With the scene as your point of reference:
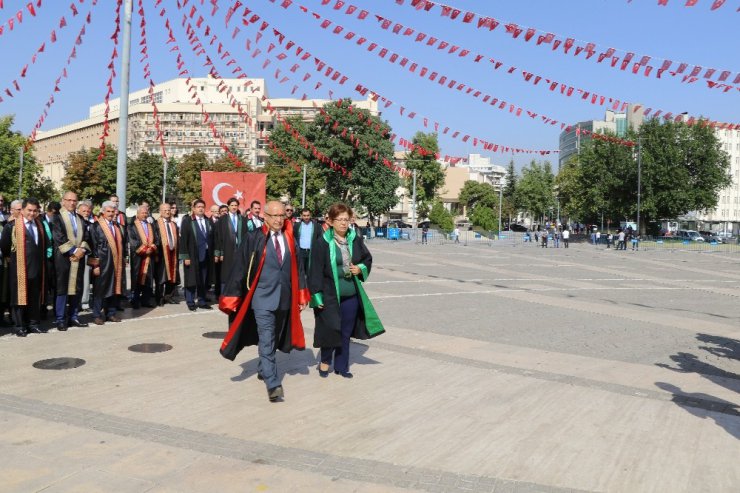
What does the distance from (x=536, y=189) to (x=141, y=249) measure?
320 ft

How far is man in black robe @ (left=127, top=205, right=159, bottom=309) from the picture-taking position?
1133 cm

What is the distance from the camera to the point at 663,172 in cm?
5706

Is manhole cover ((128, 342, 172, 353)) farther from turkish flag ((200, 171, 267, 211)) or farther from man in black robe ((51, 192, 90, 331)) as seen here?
turkish flag ((200, 171, 267, 211))

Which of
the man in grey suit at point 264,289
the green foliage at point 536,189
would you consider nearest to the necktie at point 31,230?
the man in grey suit at point 264,289

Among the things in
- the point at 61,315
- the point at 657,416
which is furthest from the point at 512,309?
the point at 61,315

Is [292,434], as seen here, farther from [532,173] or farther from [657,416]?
[532,173]

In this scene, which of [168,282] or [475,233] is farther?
[475,233]

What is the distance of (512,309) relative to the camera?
13164 millimetres

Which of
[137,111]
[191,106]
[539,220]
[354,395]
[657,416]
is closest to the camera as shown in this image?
[657,416]

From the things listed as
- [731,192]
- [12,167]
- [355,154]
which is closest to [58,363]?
[355,154]

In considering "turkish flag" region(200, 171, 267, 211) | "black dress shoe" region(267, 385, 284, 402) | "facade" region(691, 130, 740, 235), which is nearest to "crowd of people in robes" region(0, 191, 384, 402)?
"black dress shoe" region(267, 385, 284, 402)

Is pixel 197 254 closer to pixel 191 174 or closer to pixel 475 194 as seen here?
pixel 191 174

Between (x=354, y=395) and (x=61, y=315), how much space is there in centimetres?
517

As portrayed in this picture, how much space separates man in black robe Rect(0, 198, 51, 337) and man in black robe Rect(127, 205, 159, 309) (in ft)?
7.17
